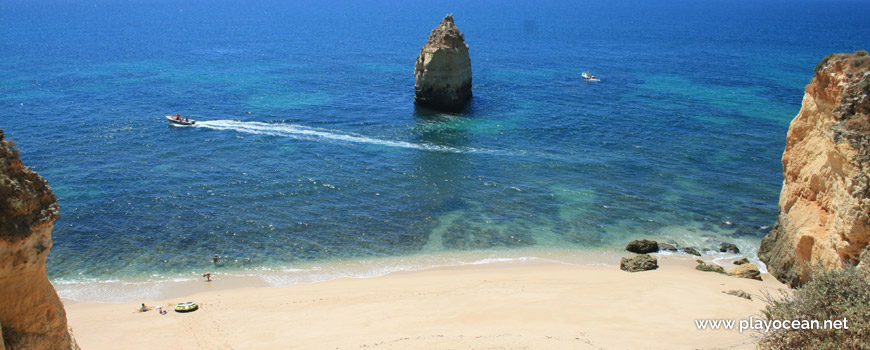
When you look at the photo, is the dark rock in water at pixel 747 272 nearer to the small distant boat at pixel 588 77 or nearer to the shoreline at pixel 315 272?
the shoreline at pixel 315 272

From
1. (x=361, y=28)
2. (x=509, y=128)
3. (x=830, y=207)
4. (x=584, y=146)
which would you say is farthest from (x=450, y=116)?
(x=361, y=28)

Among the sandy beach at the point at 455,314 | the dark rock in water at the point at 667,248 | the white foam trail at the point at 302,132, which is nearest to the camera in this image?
the sandy beach at the point at 455,314

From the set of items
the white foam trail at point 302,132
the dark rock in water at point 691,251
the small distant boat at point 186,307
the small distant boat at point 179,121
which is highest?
the small distant boat at point 179,121

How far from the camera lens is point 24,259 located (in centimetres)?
1534

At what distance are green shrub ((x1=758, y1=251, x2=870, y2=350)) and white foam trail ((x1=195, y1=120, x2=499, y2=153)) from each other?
121 ft

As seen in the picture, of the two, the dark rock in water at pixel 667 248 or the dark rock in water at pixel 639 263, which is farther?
the dark rock in water at pixel 667 248

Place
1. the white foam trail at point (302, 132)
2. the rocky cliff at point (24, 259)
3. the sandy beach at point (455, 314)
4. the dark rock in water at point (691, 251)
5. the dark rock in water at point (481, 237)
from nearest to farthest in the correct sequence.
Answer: the rocky cliff at point (24, 259), the sandy beach at point (455, 314), the dark rock in water at point (691, 251), the dark rock in water at point (481, 237), the white foam trail at point (302, 132)

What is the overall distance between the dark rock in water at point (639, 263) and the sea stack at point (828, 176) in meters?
6.25

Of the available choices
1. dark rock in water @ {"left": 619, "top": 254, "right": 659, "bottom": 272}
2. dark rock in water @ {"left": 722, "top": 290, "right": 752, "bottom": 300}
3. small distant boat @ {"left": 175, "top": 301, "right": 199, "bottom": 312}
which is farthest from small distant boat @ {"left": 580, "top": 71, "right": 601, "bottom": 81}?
small distant boat @ {"left": 175, "top": 301, "right": 199, "bottom": 312}

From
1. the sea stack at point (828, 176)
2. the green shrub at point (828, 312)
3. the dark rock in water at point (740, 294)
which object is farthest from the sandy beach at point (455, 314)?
the green shrub at point (828, 312)

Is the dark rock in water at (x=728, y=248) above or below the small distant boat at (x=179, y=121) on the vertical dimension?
below

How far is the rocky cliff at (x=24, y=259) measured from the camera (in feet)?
48.9

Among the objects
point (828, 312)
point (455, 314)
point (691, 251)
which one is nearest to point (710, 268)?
point (691, 251)

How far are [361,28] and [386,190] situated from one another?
367ft
